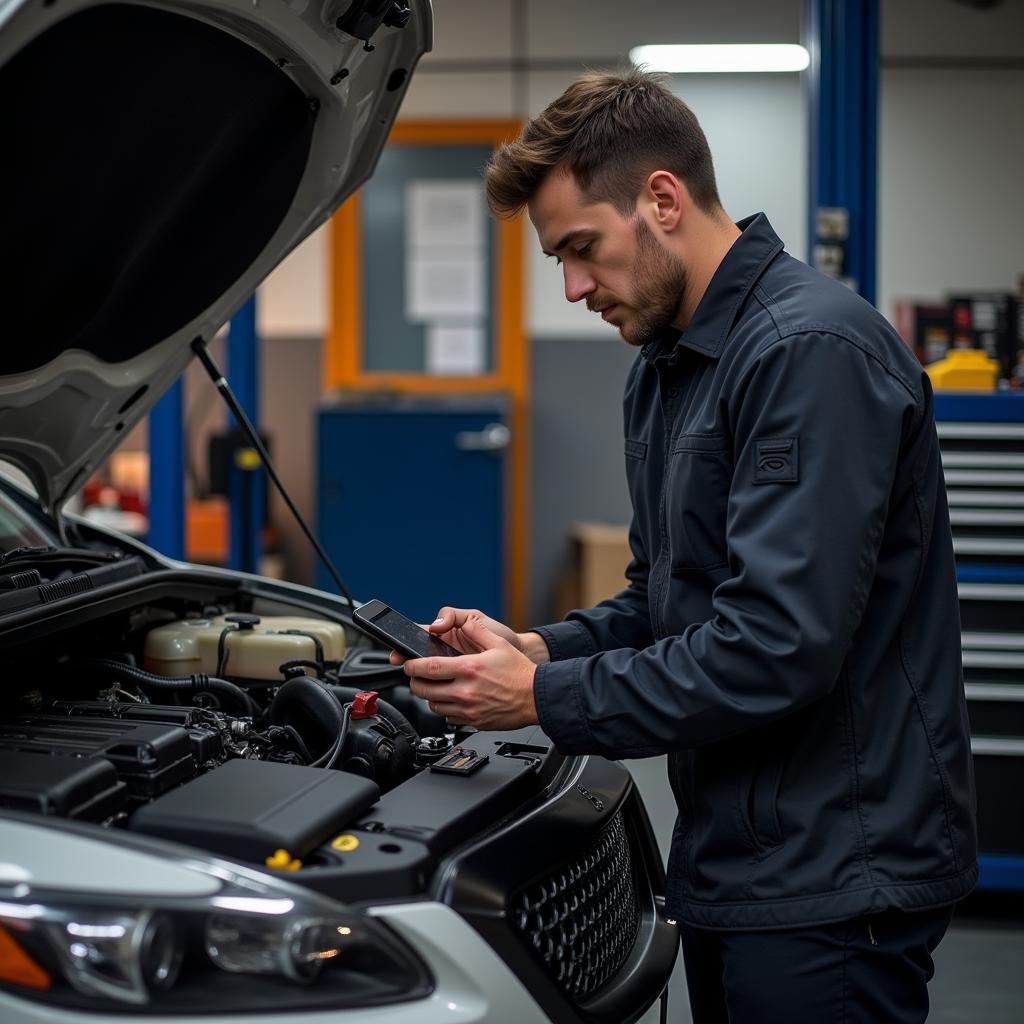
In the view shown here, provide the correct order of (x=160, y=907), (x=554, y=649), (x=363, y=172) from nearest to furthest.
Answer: (x=160, y=907) < (x=554, y=649) < (x=363, y=172)

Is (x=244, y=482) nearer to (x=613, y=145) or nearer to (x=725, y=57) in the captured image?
(x=725, y=57)

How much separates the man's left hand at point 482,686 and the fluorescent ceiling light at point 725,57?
4.69 metres

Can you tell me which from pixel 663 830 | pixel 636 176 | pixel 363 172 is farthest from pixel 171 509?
pixel 636 176

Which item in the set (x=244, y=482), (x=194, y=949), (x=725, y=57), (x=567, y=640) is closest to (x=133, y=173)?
(x=567, y=640)

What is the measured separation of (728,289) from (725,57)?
4.58m

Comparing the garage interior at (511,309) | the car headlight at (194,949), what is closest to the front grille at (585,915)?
the car headlight at (194,949)

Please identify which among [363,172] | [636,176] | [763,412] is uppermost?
[363,172]

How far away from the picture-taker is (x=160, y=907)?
958mm

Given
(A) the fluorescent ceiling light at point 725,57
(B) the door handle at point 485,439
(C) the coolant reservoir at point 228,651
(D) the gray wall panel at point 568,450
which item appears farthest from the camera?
(D) the gray wall panel at point 568,450

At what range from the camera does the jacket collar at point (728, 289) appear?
1261 mm

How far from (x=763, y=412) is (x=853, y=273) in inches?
82.6

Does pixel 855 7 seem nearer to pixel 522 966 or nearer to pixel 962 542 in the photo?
pixel 962 542

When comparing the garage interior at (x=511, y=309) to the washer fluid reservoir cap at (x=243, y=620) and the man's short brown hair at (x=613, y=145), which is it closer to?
the washer fluid reservoir cap at (x=243, y=620)

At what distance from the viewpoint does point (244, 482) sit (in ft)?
14.1
